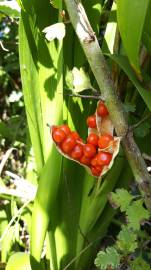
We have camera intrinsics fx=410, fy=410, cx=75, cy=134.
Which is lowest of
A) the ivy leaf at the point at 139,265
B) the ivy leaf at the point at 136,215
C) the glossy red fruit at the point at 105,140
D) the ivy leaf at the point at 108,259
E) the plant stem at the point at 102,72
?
the ivy leaf at the point at 139,265

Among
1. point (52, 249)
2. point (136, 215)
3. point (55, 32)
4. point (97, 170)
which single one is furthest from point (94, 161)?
point (52, 249)

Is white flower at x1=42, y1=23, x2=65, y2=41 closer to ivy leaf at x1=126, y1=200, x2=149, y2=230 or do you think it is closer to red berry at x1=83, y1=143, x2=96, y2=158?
red berry at x1=83, y1=143, x2=96, y2=158

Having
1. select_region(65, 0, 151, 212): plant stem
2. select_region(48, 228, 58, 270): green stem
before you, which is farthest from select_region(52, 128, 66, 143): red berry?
select_region(48, 228, 58, 270): green stem

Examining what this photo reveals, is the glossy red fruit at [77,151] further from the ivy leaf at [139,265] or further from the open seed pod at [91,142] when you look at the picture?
the ivy leaf at [139,265]

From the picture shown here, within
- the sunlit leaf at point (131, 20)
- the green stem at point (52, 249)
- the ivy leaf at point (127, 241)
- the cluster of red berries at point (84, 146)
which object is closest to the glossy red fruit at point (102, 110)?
the cluster of red berries at point (84, 146)

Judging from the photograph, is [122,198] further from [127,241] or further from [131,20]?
[131,20]

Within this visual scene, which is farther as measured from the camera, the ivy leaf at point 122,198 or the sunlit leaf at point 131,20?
the ivy leaf at point 122,198

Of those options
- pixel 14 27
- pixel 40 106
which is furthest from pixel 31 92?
pixel 14 27
